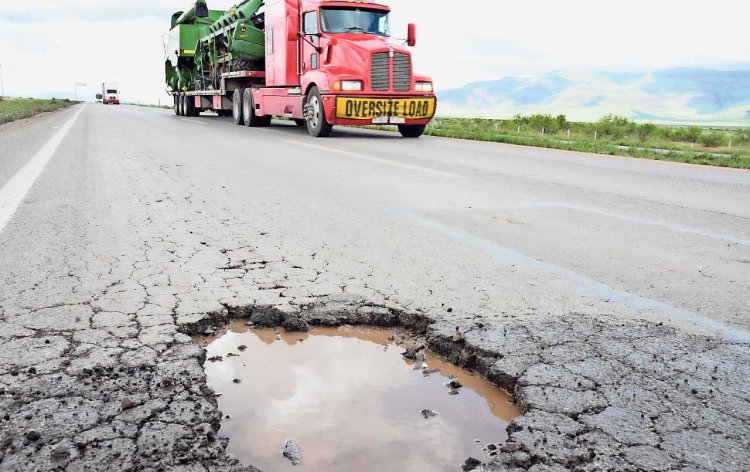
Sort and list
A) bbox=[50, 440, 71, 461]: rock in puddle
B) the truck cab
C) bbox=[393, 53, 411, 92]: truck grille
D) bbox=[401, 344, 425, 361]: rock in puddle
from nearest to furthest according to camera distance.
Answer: bbox=[50, 440, 71, 461]: rock in puddle, bbox=[401, 344, 425, 361]: rock in puddle, the truck cab, bbox=[393, 53, 411, 92]: truck grille

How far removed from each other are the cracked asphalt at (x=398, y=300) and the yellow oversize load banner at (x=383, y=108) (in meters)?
7.05

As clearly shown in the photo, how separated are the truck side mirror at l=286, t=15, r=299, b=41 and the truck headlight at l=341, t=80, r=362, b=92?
7.76 feet

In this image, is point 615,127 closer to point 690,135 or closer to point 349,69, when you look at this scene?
point 690,135

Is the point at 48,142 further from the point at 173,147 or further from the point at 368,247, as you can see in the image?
the point at 368,247

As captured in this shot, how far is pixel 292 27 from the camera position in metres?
15.4

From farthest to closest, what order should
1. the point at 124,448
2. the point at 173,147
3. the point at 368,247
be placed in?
1. the point at 173,147
2. the point at 368,247
3. the point at 124,448

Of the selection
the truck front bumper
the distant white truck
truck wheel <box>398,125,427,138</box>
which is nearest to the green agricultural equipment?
truck wheel <box>398,125,427,138</box>

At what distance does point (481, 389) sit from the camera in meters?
2.44

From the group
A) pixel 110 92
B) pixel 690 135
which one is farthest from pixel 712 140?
pixel 110 92

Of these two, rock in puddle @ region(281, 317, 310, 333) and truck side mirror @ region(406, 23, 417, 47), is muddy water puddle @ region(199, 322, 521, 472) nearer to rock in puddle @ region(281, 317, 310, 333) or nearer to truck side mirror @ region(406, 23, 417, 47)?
rock in puddle @ region(281, 317, 310, 333)

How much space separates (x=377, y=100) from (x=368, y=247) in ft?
34.1

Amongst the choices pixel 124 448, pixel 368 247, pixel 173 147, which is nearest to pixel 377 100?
pixel 173 147

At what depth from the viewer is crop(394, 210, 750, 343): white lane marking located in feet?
9.43

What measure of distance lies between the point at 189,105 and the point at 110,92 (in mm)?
61690
